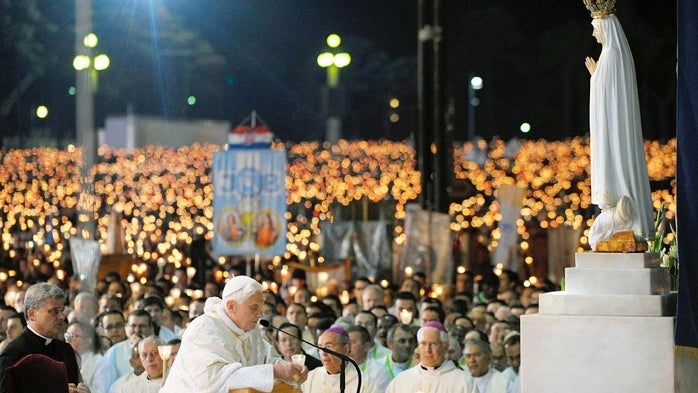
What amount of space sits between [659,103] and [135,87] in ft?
42.4

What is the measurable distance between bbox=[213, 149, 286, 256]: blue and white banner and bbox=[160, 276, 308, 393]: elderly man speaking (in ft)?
44.1

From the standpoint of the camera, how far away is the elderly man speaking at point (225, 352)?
918 centimetres

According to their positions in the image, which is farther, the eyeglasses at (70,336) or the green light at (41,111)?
the green light at (41,111)

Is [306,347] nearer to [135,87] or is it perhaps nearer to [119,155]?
[119,155]

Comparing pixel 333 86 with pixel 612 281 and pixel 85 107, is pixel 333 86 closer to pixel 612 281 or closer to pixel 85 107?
pixel 85 107

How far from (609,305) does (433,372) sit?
359 cm

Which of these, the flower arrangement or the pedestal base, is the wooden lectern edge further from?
the flower arrangement

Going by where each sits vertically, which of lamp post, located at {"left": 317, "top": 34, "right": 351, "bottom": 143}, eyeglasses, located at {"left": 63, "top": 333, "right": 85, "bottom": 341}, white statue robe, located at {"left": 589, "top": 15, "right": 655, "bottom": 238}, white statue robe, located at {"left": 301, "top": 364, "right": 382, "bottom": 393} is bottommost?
white statue robe, located at {"left": 301, "top": 364, "right": 382, "bottom": 393}

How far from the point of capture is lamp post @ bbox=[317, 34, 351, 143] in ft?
93.0

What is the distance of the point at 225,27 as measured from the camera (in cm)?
4575

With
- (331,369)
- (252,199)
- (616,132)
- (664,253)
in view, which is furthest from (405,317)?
(616,132)

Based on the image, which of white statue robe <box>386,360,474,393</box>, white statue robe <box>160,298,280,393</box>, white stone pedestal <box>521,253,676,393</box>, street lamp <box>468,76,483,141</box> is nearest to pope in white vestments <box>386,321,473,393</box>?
white statue robe <box>386,360,474,393</box>

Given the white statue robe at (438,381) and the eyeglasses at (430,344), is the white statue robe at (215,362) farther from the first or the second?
the white statue robe at (438,381)

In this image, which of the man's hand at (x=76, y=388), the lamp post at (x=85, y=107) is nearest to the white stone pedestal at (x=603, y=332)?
the man's hand at (x=76, y=388)
